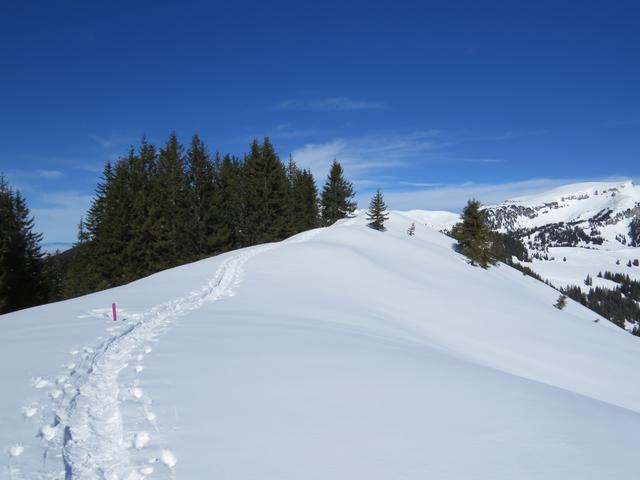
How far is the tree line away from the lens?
29.7m

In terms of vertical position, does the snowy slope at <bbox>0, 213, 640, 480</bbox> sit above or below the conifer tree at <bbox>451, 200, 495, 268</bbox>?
below

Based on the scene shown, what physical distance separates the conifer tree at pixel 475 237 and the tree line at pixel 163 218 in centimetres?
2081

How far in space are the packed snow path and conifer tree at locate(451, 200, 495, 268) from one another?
40.2 metres

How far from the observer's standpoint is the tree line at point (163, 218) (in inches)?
1170

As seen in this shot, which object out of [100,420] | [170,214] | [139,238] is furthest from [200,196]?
[100,420]

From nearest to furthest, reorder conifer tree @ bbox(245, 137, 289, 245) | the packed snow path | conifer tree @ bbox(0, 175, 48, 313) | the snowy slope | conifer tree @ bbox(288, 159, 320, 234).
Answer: the packed snow path, the snowy slope, conifer tree @ bbox(0, 175, 48, 313), conifer tree @ bbox(245, 137, 289, 245), conifer tree @ bbox(288, 159, 320, 234)

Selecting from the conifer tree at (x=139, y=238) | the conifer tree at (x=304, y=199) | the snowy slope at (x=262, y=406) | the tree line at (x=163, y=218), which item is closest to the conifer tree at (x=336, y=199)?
the conifer tree at (x=304, y=199)

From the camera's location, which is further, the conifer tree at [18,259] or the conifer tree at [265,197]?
the conifer tree at [265,197]

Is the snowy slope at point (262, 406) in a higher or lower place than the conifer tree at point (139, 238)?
lower

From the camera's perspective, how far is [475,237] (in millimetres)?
43875

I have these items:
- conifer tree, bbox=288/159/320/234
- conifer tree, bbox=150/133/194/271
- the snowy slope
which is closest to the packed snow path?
the snowy slope

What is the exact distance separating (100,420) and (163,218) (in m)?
26.9

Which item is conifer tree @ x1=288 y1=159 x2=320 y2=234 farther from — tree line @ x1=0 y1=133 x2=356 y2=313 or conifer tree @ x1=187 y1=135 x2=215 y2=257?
conifer tree @ x1=187 y1=135 x2=215 y2=257

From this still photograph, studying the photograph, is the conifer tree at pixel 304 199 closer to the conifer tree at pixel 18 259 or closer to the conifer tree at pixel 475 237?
the conifer tree at pixel 475 237
